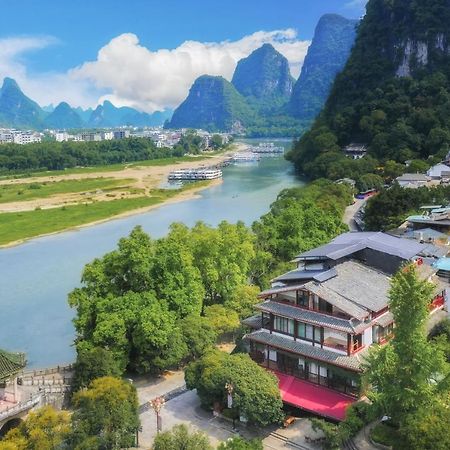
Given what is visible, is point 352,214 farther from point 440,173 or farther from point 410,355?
point 410,355

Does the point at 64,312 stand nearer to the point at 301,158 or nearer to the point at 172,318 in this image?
the point at 172,318

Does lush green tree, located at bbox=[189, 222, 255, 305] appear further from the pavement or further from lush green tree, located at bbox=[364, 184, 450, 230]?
lush green tree, located at bbox=[364, 184, 450, 230]

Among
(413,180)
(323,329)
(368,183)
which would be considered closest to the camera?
(323,329)

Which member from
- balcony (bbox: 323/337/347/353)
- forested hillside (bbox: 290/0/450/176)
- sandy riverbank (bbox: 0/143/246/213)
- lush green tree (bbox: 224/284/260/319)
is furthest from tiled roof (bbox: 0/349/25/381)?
forested hillside (bbox: 290/0/450/176)

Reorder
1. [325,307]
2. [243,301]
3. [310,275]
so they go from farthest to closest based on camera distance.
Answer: [243,301] → [310,275] → [325,307]

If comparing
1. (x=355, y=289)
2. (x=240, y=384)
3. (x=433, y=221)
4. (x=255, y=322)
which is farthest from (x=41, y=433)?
(x=433, y=221)
